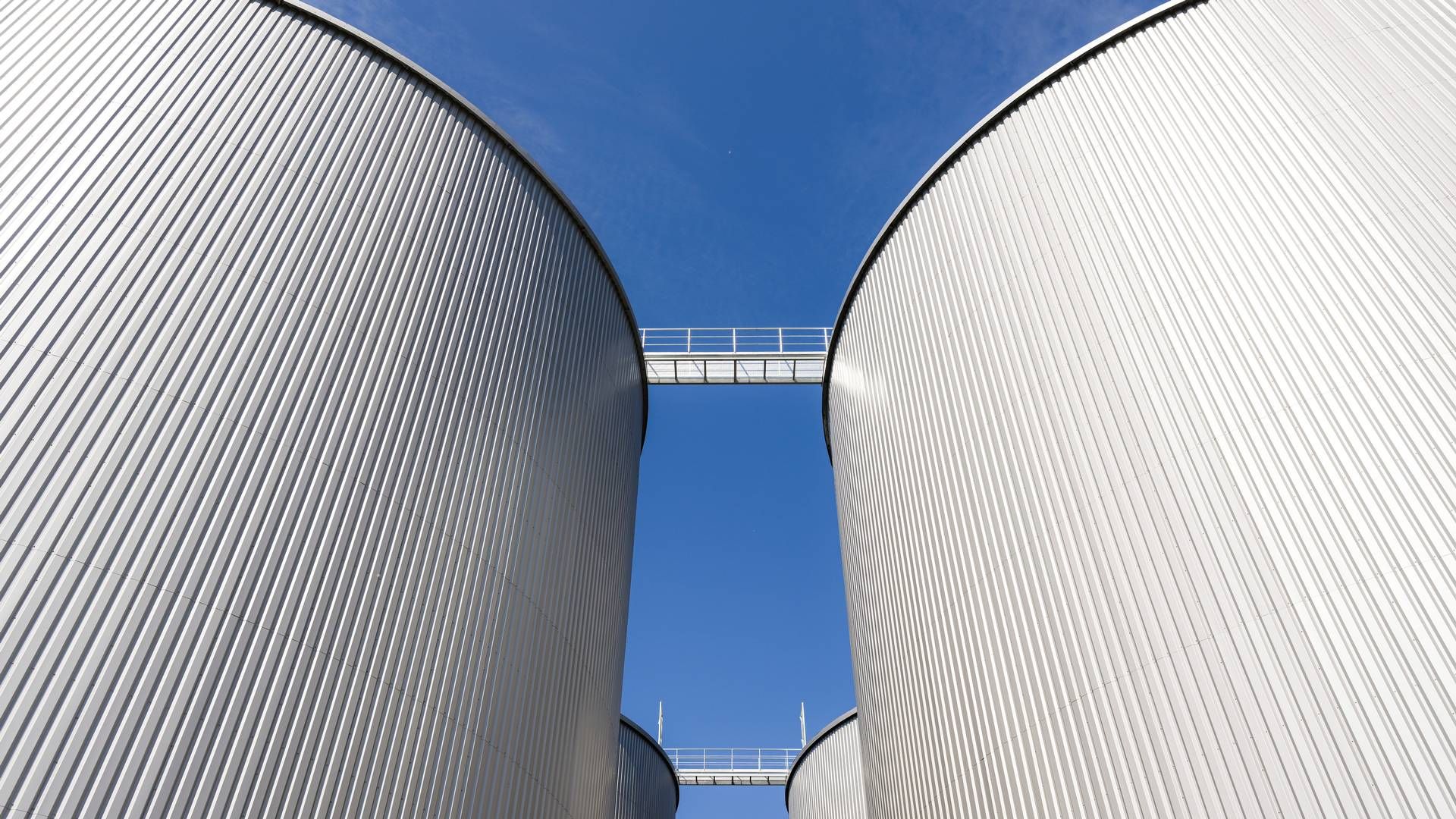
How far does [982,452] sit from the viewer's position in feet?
39.7

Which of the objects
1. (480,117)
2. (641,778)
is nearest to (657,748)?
(641,778)

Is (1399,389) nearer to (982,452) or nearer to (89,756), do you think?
(982,452)

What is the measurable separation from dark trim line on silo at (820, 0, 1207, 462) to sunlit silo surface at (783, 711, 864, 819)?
12774 millimetres

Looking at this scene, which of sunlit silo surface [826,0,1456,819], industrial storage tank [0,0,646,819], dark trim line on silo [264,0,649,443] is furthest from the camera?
dark trim line on silo [264,0,649,443]

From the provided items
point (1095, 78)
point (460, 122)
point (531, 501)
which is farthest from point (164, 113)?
point (1095, 78)

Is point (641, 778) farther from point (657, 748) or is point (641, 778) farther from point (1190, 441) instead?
point (1190, 441)

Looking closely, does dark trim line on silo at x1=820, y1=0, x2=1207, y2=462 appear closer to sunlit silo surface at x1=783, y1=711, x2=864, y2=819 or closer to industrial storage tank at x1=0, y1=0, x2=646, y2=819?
industrial storage tank at x1=0, y1=0, x2=646, y2=819

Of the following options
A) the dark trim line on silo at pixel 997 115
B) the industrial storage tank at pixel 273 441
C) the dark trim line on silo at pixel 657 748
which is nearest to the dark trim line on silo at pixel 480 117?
the industrial storage tank at pixel 273 441

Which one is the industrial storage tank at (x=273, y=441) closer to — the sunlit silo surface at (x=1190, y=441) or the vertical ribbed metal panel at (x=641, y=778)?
the sunlit silo surface at (x=1190, y=441)

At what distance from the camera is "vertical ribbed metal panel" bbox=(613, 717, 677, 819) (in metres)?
24.7

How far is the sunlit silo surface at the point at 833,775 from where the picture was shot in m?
24.4

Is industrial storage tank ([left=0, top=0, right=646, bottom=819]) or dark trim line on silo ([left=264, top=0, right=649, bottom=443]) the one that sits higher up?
dark trim line on silo ([left=264, top=0, right=649, bottom=443])

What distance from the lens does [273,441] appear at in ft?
30.7

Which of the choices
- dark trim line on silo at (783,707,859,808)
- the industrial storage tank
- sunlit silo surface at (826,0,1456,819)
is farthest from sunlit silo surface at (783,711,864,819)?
the industrial storage tank
